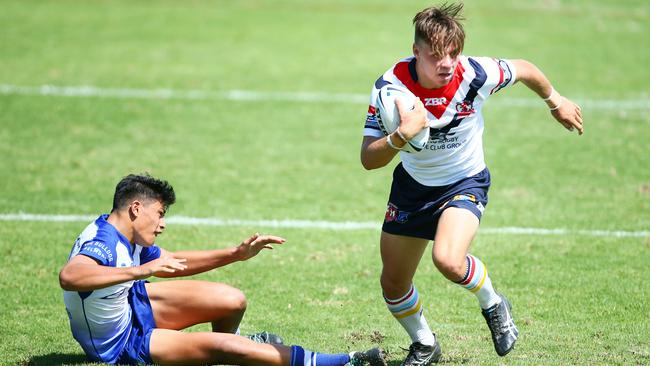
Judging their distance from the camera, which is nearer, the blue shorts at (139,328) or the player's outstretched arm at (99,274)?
the player's outstretched arm at (99,274)

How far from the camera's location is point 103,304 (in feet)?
19.1

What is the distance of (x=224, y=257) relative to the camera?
6.20 m

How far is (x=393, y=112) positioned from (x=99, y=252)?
2.02m

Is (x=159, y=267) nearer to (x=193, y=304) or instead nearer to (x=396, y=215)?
(x=193, y=304)

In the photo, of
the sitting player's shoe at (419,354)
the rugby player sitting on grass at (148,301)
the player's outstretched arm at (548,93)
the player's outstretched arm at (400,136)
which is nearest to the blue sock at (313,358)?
the rugby player sitting on grass at (148,301)

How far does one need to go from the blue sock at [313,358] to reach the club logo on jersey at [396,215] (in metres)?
0.98

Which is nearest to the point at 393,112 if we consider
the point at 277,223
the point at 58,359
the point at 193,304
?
the point at 193,304

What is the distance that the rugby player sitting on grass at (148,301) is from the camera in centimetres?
563

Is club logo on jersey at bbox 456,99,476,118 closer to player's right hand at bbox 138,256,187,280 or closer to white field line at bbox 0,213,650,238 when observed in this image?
player's right hand at bbox 138,256,187,280

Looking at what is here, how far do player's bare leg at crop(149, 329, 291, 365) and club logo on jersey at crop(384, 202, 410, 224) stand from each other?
1.14 m

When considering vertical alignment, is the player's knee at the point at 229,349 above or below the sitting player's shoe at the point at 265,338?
above

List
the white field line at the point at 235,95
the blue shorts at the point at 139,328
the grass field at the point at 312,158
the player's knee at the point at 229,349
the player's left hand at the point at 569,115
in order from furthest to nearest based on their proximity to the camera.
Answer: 1. the white field line at the point at 235,95
2. the grass field at the point at 312,158
3. the player's left hand at the point at 569,115
4. the blue shorts at the point at 139,328
5. the player's knee at the point at 229,349

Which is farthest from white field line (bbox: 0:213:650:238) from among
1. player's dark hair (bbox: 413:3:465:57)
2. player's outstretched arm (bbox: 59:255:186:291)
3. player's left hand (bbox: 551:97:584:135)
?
player's outstretched arm (bbox: 59:255:186:291)

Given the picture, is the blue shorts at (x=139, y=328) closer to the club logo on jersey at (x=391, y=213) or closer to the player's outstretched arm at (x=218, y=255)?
the player's outstretched arm at (x=218, y=255)
